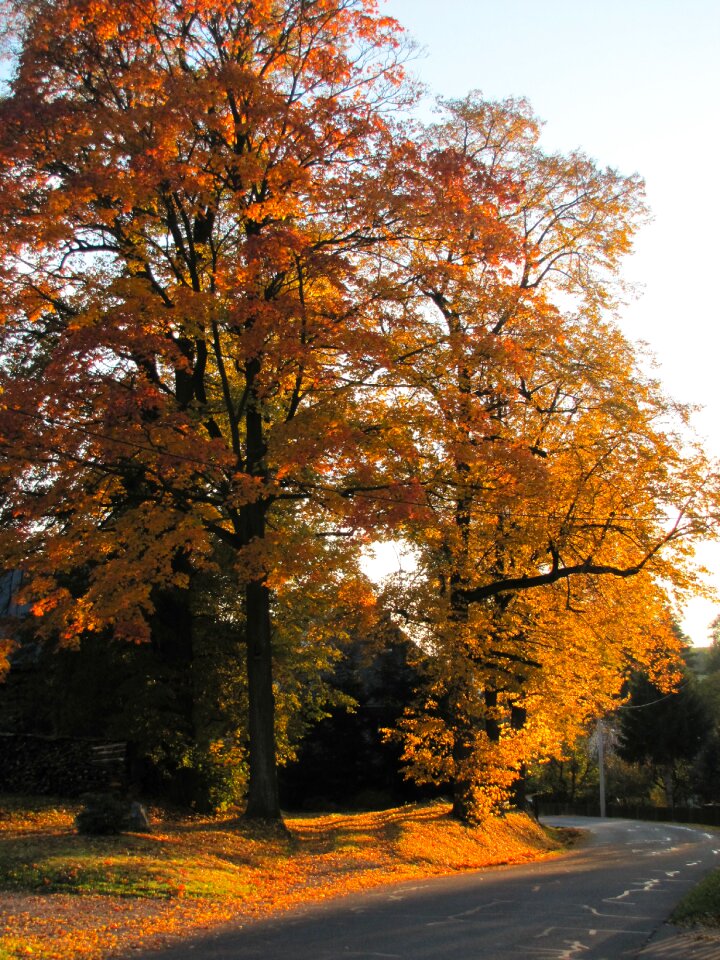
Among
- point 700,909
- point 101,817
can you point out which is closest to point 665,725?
point 700,909

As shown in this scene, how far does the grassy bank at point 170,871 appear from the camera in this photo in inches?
342

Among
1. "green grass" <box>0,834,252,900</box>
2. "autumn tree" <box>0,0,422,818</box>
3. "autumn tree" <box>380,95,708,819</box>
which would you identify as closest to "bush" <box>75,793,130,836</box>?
"green grass" <box>0,834,252,900</box>

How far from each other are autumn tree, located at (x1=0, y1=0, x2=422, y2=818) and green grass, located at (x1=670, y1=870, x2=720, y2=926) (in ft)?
22.3

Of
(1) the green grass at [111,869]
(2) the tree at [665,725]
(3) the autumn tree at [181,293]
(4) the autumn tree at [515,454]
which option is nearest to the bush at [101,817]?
(1) the green grass at [111,869]

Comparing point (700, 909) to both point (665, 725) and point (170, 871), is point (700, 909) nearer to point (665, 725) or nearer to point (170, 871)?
point (170, 871)

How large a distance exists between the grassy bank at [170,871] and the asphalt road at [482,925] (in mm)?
715

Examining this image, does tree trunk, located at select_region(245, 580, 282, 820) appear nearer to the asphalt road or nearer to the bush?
the bush

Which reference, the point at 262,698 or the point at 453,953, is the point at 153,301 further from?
the point at 453,953

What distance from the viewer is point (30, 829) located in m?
14.6

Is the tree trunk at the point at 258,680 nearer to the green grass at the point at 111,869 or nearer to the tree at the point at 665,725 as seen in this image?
the green grass at the point at 111,869

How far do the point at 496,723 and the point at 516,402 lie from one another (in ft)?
33.4

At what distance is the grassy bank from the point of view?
870cm

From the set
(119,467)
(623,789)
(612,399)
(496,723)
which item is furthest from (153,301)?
(623,789)

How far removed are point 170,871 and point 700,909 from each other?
254 inches
